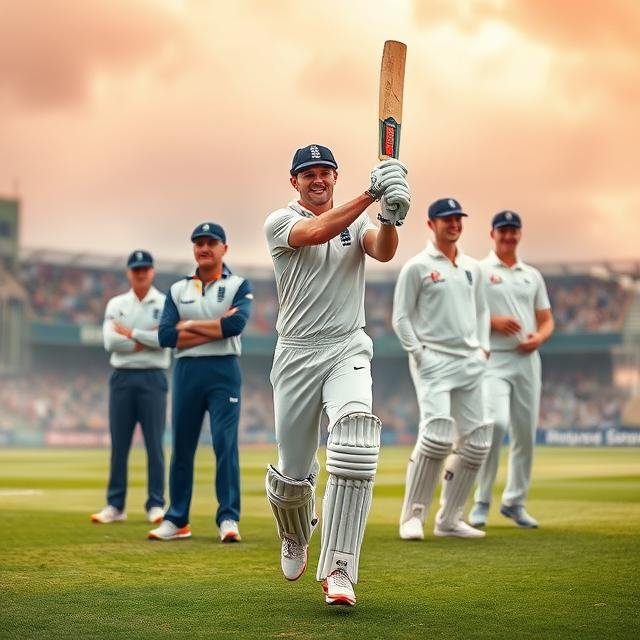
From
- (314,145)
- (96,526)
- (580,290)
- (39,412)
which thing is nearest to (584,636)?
(314,145)

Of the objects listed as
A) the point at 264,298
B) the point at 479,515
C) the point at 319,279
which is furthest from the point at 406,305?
the point at 264,298

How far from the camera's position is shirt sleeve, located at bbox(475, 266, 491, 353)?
8523mm

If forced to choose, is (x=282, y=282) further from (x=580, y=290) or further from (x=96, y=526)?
(x=580, y=290)

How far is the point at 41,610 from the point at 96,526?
13.6 feet

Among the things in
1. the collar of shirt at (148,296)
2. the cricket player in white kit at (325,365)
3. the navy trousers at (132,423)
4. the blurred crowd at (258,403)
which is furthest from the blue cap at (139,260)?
the blurred crowd at (258,403)

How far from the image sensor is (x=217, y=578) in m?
6.07

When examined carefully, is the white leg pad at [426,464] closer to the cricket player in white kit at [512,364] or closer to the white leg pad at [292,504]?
the cricket player in white kit at [512,364]

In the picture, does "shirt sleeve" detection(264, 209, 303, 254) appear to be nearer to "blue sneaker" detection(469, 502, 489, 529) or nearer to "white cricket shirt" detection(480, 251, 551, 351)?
"white cricket shirt" detection(480, 251, 551, 351)

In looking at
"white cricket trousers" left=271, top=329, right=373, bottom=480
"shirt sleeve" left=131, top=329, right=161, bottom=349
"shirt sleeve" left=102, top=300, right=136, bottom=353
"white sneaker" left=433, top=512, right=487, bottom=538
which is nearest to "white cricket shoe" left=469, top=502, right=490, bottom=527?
"white sneaker" left=433, top=512, right=487, bottom=538

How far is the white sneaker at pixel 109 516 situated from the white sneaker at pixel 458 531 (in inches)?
115

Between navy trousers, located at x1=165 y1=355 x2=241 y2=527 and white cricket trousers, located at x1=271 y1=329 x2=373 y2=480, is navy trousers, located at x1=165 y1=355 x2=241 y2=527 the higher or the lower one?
the lower one

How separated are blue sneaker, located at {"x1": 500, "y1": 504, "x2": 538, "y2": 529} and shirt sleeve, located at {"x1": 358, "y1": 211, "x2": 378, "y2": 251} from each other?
4.29 m

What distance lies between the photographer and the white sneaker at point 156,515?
30.6ft

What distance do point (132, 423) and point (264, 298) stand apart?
39804 millimetres
